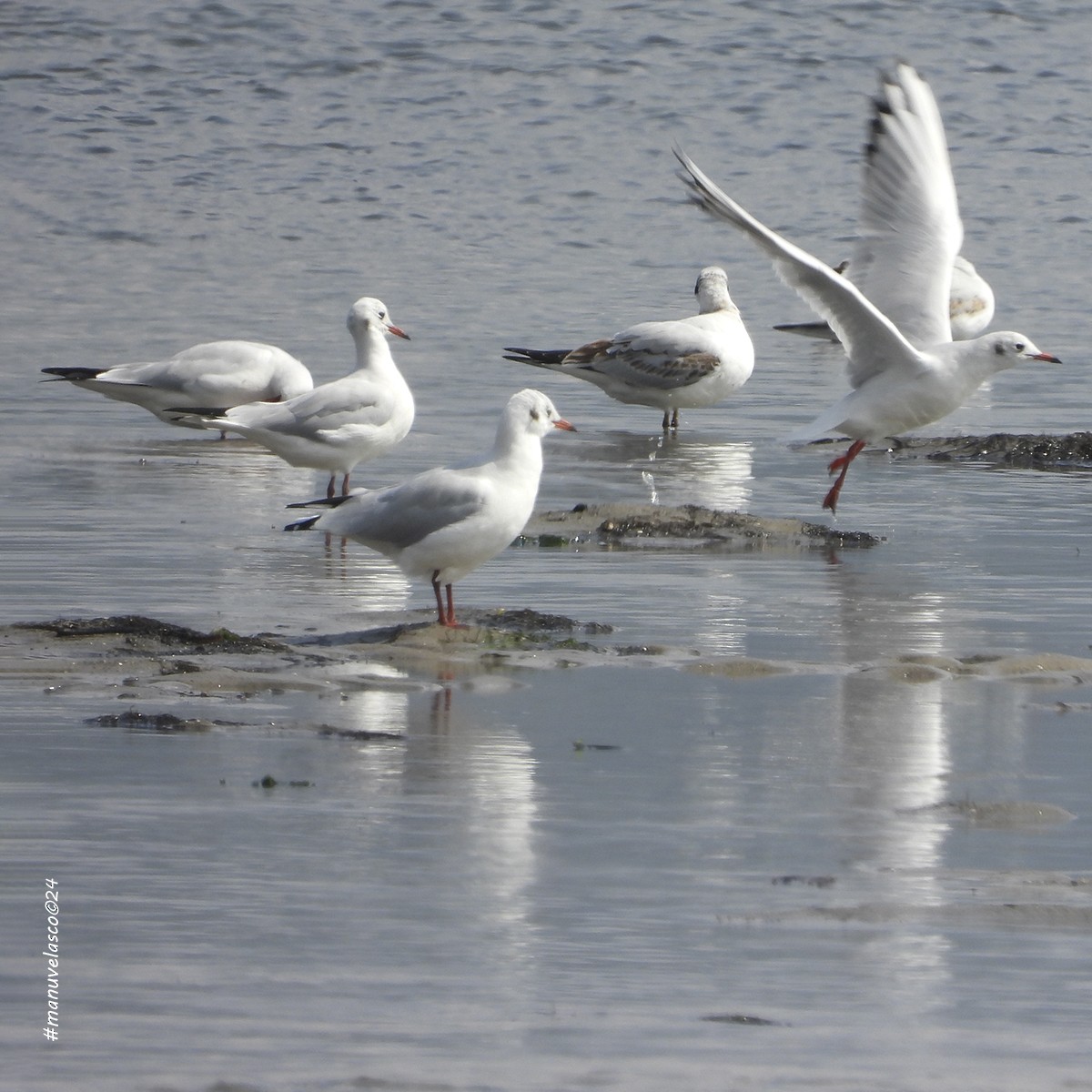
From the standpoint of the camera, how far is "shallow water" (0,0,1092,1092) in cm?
393

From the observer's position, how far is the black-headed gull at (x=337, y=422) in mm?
10664

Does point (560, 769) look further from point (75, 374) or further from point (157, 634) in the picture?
point (75, 374)

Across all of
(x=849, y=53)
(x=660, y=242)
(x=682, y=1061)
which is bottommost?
(x=682, y=1061)

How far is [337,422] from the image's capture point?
35.0ft

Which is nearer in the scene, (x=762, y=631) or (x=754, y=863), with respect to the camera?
(x=754, y=863)

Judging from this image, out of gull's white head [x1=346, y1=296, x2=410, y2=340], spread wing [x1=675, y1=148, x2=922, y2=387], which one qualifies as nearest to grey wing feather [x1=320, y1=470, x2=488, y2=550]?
spread wing [x1=675, y1=148, x2=922, y2=387]

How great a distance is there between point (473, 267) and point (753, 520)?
11.9 m

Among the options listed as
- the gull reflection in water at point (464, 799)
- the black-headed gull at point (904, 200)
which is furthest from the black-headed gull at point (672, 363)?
the gull reflection in water at point (464, 799)

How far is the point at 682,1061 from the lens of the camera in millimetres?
3785

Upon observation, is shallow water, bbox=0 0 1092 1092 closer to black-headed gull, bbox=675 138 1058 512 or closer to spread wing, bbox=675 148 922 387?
black-headed gull, bbox=675 138 1058 512

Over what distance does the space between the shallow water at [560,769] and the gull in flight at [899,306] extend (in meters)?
0.41

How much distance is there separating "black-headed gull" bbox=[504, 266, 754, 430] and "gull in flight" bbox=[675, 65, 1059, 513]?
8.21 ft

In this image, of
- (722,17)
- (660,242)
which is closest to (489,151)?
(660,242)

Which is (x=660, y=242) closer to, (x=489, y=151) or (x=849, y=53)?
(x=489, y=151)
